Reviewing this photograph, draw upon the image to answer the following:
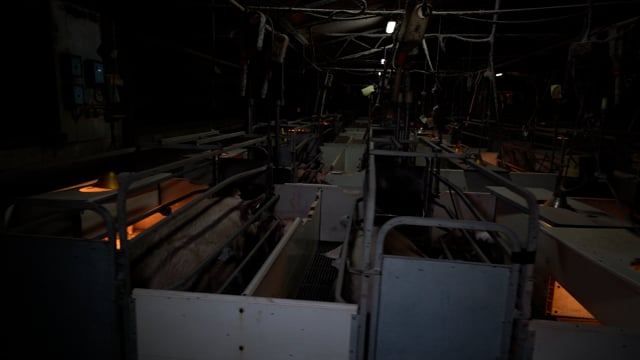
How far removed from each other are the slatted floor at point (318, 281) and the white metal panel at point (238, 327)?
148cm

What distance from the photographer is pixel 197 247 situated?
11.0 ft

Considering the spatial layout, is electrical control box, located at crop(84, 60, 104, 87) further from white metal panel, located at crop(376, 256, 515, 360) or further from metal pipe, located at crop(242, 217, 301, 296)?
white metal panel, located at crop(376, 256, 515, 360)

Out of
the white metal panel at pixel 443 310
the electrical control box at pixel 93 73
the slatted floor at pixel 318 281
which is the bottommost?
the slatted floor at pixel 318 281

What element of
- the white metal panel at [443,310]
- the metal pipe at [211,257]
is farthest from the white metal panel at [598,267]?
the metal pipe at [211,257]

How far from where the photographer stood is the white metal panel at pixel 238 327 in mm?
2016

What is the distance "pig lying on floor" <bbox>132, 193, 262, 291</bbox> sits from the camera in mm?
2842

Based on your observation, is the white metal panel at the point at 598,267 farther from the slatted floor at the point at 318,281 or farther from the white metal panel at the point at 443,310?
the slatted floor at the point at 318,281

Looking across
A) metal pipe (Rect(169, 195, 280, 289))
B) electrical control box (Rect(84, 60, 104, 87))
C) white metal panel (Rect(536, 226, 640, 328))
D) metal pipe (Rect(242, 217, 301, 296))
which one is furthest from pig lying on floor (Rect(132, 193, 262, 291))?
electrical control box (Rect(84, 60, 104, 87))

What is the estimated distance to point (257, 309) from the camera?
2041 millimetres

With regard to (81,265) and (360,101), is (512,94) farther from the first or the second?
(360,101)

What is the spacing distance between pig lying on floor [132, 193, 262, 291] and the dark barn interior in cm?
3

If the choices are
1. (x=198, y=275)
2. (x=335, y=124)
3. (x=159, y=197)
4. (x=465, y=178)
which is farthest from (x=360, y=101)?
(x=198, y=275)

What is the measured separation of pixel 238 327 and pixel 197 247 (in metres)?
1.45

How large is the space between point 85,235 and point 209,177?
2.02 metres
